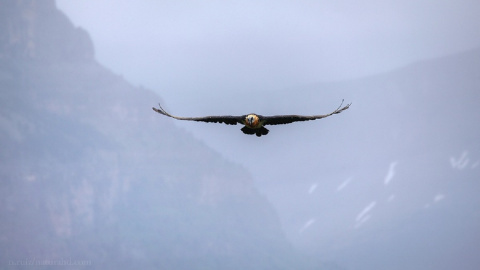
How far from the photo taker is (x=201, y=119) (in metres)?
61.8

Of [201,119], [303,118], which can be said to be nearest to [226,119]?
[201,119]

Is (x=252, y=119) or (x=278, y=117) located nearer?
(x=252, y=119)

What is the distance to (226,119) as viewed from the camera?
2510 inches

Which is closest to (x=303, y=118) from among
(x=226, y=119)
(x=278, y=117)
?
(x=278, y=117)

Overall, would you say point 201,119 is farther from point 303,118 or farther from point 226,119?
point 303,118

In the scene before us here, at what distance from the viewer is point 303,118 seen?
6128 centimetres

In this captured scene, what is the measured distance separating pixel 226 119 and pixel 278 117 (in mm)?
6931

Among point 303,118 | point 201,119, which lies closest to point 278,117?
point 303,118

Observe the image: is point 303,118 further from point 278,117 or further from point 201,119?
point 201,119

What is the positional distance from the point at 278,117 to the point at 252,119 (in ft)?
17.8

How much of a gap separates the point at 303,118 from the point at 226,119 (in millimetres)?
10238

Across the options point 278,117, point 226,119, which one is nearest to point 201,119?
point 226,119

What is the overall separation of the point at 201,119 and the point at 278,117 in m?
10.1

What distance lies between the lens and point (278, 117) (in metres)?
62.7
